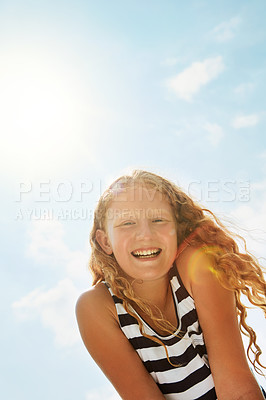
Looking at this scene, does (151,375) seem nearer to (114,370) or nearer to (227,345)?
(114,370)

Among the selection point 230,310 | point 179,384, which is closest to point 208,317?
point 230,310

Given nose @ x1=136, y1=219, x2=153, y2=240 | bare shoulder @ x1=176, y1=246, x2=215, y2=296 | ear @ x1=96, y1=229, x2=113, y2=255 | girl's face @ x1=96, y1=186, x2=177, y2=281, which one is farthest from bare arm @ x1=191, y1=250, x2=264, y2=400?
ear @ x1=96, y1=229, x2=113, y2=255

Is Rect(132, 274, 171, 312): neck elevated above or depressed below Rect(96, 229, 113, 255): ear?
below

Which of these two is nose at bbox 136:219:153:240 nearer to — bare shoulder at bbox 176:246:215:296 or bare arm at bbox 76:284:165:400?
bare shoulder at bbox 176:246:215:296

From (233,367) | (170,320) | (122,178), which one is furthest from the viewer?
(122,178)

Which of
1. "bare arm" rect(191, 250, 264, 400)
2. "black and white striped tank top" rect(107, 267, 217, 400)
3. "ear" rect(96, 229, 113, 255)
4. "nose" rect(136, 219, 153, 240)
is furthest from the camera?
"ear" rect(96, 229, 113, 255)

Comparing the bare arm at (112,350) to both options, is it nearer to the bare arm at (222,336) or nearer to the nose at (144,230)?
the bare arm at (222,336)

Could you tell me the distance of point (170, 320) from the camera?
3.51 meters

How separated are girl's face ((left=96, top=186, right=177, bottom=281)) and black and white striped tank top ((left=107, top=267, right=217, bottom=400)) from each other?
1.44 feet

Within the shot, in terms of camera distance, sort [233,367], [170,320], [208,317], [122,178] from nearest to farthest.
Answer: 1. [233,367]
2. [208,317]
3. [170,320]
4. [122,178]

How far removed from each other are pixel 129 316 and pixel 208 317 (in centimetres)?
73

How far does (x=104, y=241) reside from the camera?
3.97 m

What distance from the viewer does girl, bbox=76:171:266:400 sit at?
3.16m

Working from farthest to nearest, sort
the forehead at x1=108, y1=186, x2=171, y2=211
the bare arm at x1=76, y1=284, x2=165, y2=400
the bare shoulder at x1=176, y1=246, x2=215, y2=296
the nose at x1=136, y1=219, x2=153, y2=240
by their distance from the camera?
the forehead at x1=108, y1=186, x2=171, y2=211 < the nose at x1=136, y1=219, x2=153, y2=240 < the bare shoulder at x1=176, y1=246, x2=215, y2=296 < the bare arm at x1=76, y1=284, x2=165, y2=400
